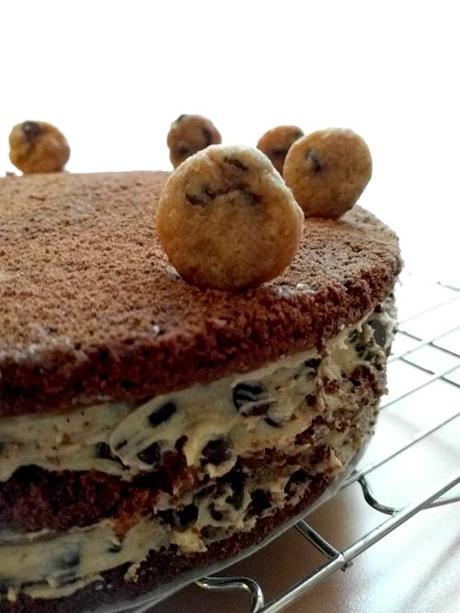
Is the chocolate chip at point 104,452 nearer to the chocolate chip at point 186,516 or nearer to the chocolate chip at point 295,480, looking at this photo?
the chocolate chip at point 186,516

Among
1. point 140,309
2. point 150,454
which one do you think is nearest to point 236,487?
point 150,454

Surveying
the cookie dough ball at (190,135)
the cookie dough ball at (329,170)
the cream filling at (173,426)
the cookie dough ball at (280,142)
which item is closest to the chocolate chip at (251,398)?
the cream filling at (173,426)

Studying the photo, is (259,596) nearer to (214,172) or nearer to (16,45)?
(214,172)

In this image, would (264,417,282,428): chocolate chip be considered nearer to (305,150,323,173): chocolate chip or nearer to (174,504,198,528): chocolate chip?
(174,504,198,528): chocolate chip

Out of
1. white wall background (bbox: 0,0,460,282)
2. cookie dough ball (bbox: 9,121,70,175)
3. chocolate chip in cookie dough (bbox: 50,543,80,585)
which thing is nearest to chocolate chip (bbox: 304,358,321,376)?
chocolate chip in cookie dough (bbox: 50,543,80,585)

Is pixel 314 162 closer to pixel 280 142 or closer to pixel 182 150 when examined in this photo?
pixel 280 142

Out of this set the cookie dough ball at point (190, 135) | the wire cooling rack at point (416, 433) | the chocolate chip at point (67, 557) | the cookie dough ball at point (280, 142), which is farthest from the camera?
→ the cookie dough ball at point (190, 135)
